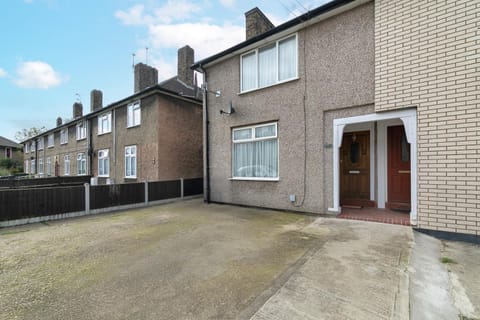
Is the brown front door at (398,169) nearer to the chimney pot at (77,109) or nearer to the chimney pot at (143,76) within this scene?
the chimney pot at (143,76)

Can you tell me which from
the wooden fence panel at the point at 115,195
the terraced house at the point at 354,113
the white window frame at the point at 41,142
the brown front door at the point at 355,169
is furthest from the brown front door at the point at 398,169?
the white window frame at the point at 41,142

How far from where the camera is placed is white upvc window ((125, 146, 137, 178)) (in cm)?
1192

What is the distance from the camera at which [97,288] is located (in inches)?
102

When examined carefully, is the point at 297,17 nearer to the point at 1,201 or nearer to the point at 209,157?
the point at 209,157

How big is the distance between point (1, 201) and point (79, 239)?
3180 mm

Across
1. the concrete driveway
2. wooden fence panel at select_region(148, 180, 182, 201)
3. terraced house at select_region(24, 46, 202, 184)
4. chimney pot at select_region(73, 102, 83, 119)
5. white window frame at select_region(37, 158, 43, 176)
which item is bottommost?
the concrete driveway

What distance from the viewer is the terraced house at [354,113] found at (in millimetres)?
4137

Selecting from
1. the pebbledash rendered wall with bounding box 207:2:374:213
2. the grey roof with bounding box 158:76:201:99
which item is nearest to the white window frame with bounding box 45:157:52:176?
the grey roof with bounding box 158:76:201:99

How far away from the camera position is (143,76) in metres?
13.5

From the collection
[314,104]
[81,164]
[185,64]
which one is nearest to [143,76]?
[185,64]

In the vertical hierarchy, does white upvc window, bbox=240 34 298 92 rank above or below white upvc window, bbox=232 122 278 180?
above

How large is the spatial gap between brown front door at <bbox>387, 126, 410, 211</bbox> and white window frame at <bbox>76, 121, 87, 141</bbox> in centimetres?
1852

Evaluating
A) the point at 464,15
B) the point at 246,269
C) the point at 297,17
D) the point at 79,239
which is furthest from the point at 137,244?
the point at 464,15

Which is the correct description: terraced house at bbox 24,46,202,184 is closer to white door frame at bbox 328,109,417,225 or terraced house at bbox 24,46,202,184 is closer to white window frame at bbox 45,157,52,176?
white door frame at bbox 328,109,417,225
